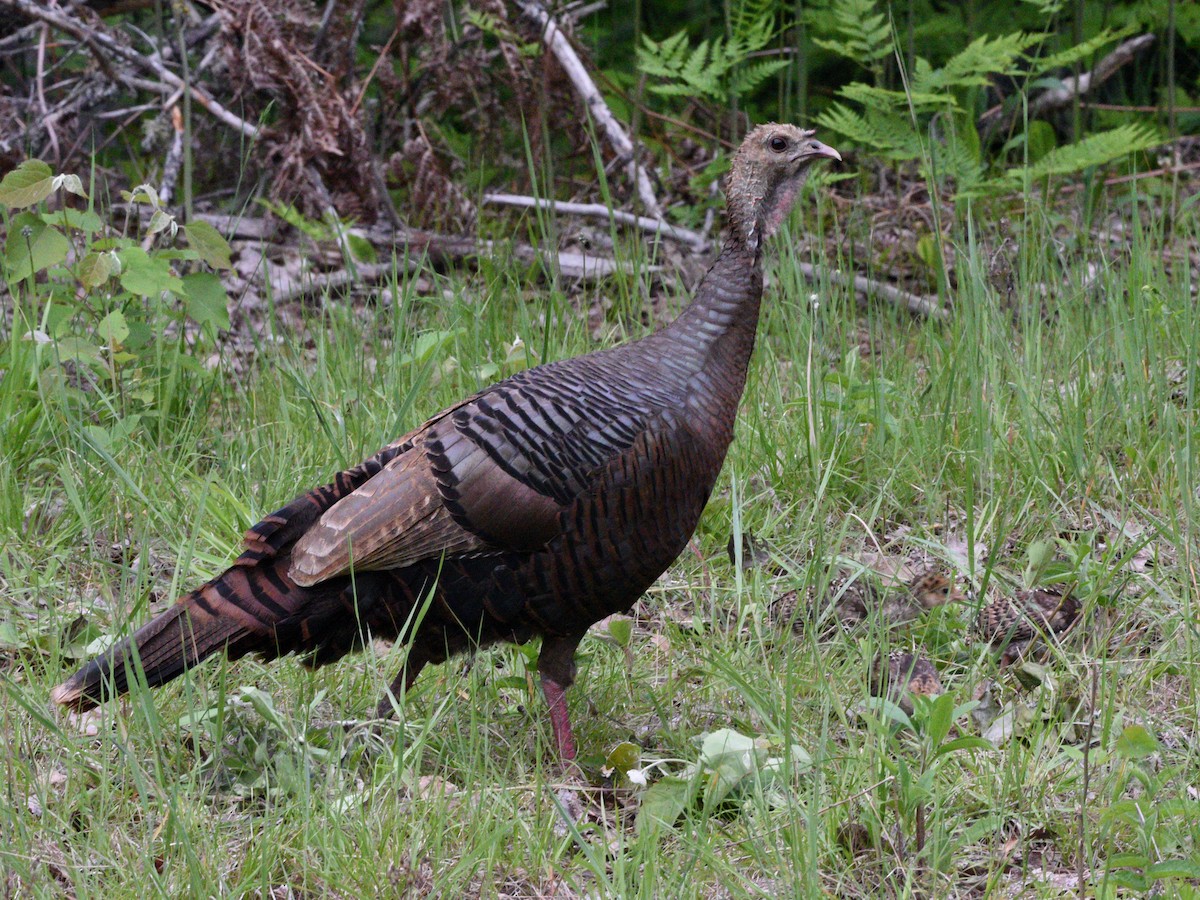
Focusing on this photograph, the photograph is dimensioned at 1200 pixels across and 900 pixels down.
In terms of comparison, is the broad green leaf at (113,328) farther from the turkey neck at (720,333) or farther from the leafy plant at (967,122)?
the leafy plant at (967,122)

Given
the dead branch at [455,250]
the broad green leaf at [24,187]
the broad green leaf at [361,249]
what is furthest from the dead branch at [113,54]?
the broad green leaf at [24,187]

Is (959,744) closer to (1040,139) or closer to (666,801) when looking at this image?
(666,801)

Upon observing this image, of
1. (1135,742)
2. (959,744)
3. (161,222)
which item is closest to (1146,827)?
(1135,742)

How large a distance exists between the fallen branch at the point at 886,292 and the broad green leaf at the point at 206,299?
212cm

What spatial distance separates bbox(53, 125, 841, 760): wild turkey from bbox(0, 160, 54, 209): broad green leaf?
1.50 meters

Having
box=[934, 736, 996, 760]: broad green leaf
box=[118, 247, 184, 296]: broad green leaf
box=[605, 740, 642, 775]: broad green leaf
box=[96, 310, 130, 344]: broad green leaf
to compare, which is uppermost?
box=[118, 247, 184, 296]: broad green leaf

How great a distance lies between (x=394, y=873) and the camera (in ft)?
8.26

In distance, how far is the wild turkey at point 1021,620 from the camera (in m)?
3.57

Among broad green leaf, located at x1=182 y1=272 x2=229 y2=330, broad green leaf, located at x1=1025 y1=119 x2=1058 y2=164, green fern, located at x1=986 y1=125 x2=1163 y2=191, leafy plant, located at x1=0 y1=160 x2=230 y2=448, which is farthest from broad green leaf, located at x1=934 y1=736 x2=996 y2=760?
broad green leaf, located at x1=1025 y1=119 x2=1058 y2=164

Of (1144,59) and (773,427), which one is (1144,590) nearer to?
(773,427)

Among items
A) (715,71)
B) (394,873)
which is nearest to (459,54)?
(715,71)

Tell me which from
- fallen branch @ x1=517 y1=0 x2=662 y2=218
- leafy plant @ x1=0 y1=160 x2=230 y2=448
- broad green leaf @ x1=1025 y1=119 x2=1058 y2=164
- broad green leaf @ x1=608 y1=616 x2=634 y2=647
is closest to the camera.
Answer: broad green leaf @ x1=608 y1=616 x2=634 y2=647

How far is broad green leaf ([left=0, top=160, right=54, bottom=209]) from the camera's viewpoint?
3.94m

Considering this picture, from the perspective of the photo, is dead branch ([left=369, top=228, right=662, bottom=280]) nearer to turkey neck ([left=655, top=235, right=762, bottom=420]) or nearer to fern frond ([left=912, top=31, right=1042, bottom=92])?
fern frond ([left=912, top=31, right=1042, bottom=92])
